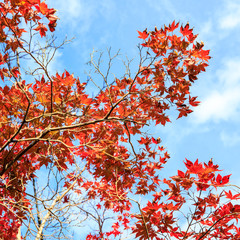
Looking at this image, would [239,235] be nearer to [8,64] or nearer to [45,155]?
[45,155]

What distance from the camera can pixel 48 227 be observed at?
448cm

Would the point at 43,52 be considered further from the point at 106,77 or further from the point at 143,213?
the point at 143,213

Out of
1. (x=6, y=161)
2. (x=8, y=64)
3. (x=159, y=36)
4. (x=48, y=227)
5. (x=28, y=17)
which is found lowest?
(x=48, y=227)

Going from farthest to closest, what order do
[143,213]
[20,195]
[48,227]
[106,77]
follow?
[48,227] < [20,195] < [106,77] < [143,213]

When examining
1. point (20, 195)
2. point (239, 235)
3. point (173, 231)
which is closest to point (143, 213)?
point (173, 231)

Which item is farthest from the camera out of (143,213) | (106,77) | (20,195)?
(20,195)

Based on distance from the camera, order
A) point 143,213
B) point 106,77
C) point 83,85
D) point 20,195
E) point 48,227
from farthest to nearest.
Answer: point 48,227 < point 20,195 < point 83,85 < point 106,77 < point 143,213

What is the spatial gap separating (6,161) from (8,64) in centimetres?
151

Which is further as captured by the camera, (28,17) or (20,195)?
(20,195)

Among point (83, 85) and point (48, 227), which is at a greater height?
point (83, 85)

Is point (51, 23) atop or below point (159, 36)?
below

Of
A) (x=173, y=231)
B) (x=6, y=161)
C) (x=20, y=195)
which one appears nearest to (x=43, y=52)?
(x=6, y=161)

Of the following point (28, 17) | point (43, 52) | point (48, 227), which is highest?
point (28, 17)

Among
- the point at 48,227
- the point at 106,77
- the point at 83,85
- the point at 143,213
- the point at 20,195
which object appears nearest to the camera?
the point at 143,213
